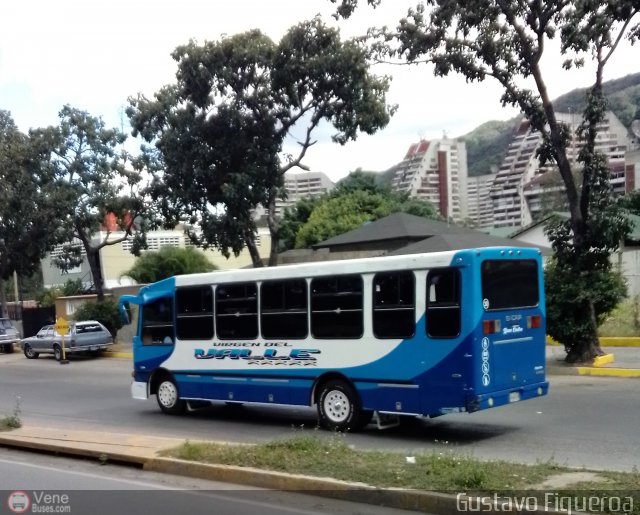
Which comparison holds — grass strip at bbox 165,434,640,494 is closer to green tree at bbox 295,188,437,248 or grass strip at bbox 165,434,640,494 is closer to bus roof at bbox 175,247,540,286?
bus roof at bbox 175,247,540,286

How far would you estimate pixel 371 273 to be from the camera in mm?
12219

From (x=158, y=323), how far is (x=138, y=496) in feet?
23.6

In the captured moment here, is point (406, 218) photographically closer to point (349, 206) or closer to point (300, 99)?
point (300, 99)

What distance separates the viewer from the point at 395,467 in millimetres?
8578

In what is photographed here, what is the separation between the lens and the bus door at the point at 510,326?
1122 centimetres

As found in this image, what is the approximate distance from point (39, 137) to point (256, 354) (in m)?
26.3

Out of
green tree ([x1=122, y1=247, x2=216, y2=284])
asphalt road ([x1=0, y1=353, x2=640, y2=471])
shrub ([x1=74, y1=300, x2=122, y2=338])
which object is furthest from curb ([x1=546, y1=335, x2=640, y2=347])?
green tree ([x1=122, y1=247, x2=216, y2=284])

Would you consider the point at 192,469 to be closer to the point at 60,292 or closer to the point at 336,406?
the point at 336,406

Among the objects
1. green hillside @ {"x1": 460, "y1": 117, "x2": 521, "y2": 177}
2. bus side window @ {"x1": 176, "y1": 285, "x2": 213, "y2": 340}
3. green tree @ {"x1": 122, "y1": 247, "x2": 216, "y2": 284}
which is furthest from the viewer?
green hillside @ {"x1": 460, "y1": 117, "x2": 521, "y2": 177}

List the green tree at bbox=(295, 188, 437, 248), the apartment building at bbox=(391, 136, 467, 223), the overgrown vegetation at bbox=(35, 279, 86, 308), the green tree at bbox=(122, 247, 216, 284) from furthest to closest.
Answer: the apartment building at bbox=(391, 136, 467, 223) → the overgrown vegetation at bbox=(35, 279, 86, 308) → the green tree at bbox=(295, 188, 437, 248) → the green tree at bbox=(122, 247, 216, 284)

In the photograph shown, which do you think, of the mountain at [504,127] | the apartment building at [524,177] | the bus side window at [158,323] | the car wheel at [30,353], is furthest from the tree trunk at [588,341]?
the mountain at [504,127]

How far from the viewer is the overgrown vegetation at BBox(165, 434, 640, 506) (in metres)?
7.49

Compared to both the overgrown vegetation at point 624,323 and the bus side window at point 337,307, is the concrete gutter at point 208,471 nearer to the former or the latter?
the bus side window at point 337,307

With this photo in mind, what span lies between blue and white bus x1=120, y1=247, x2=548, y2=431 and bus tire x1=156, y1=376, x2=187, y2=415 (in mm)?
220
